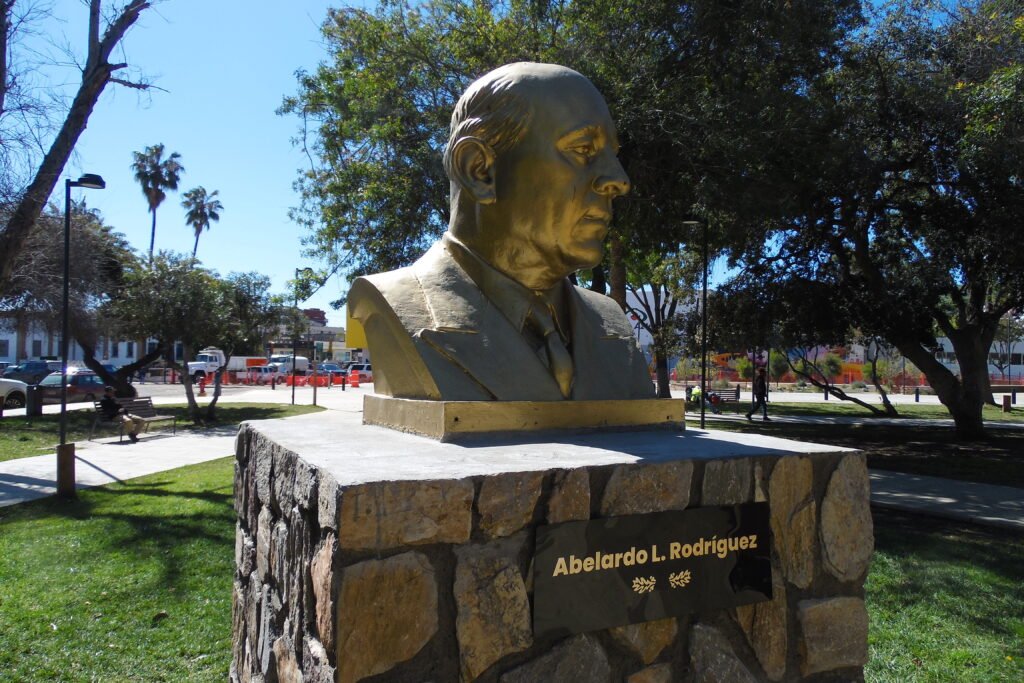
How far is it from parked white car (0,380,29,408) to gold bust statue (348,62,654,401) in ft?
74.7

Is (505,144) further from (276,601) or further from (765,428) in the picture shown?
(765,428)

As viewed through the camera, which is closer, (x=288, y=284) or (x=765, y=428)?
(x=288, y=284)

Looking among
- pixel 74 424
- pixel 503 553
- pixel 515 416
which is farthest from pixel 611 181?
pixel 74 424

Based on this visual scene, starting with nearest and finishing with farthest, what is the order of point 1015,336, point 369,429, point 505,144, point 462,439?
1. point 462,439
2. point 505,144
3. point 369,429
4. point 1015,336

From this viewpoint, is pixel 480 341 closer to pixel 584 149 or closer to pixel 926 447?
pixel 584 149

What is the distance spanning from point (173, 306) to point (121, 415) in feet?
15.4

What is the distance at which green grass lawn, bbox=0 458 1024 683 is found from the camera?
13.7ft

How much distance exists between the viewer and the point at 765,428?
16.7 meters

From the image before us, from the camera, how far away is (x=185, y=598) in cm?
531

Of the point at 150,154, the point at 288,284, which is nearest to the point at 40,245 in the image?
the point at 288,284

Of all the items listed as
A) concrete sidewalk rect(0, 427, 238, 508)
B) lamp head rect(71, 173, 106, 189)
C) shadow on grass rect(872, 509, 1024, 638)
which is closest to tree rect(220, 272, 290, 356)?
concrete sidewalk rect(0, 427, 238, 508)

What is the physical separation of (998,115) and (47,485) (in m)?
12.8

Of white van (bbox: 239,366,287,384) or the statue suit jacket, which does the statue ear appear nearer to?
the statue suit jacket

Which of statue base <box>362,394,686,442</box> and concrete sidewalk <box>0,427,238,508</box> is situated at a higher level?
statue base <box>362,394,686,442</box>
